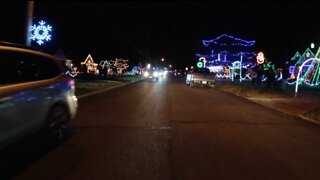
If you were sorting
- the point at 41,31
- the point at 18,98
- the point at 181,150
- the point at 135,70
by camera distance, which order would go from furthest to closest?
the point at 135,70
the point at 41,31
the point at 181,150
the point at 18,98

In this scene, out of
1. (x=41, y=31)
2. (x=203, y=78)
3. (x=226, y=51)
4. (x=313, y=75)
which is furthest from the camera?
(x=226, y=51)

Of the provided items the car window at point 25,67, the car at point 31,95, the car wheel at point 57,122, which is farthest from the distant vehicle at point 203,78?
the car window at point 25,67

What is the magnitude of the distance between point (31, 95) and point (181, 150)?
3095mm

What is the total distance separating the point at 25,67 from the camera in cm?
816

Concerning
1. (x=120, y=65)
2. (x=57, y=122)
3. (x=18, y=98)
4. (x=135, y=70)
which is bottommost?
(x=57, y=122)

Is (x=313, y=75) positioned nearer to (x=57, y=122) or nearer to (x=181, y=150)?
(x=181, y=150)

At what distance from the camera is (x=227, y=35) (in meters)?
92.1

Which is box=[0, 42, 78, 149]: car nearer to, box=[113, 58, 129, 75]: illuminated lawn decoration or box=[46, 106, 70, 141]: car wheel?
box=[46, 106, 70, 141]: car wheel

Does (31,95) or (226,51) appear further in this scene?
(226,51)

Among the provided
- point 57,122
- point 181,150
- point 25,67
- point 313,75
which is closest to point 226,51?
point 313,75

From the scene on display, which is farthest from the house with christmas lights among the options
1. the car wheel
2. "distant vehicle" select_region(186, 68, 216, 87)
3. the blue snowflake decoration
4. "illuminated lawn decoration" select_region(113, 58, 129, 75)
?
the car wheel

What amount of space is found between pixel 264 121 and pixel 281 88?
818 inches

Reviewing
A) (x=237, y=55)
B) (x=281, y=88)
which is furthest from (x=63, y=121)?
(x=237, y=55)

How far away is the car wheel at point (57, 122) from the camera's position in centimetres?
891
